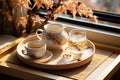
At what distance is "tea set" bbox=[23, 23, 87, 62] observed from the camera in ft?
3.97

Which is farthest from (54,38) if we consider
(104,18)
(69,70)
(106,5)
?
(106,5)

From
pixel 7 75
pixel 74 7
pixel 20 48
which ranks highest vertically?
pixel 74 7

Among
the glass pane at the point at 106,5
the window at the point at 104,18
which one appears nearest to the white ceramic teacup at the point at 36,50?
the window at the point at 104,18

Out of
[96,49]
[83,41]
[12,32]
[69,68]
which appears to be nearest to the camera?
[69,68]

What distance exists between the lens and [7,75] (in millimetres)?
1269

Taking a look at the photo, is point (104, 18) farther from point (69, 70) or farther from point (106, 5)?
point (69, 70)

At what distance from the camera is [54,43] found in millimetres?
1273

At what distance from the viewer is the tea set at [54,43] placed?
3.97ft

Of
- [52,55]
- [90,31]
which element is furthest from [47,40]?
[90,31]

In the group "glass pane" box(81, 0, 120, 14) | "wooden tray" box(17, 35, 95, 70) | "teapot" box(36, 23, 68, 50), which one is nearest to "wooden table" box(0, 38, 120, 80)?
"wooden tray" box(17, 35, 95, 70)

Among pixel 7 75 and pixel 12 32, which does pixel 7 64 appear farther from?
pixel 12 32

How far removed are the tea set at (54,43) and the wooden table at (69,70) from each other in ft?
0.22

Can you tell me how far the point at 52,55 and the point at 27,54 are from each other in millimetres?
123

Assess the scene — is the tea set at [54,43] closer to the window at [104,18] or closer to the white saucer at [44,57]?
the white saucer at [44,57]
